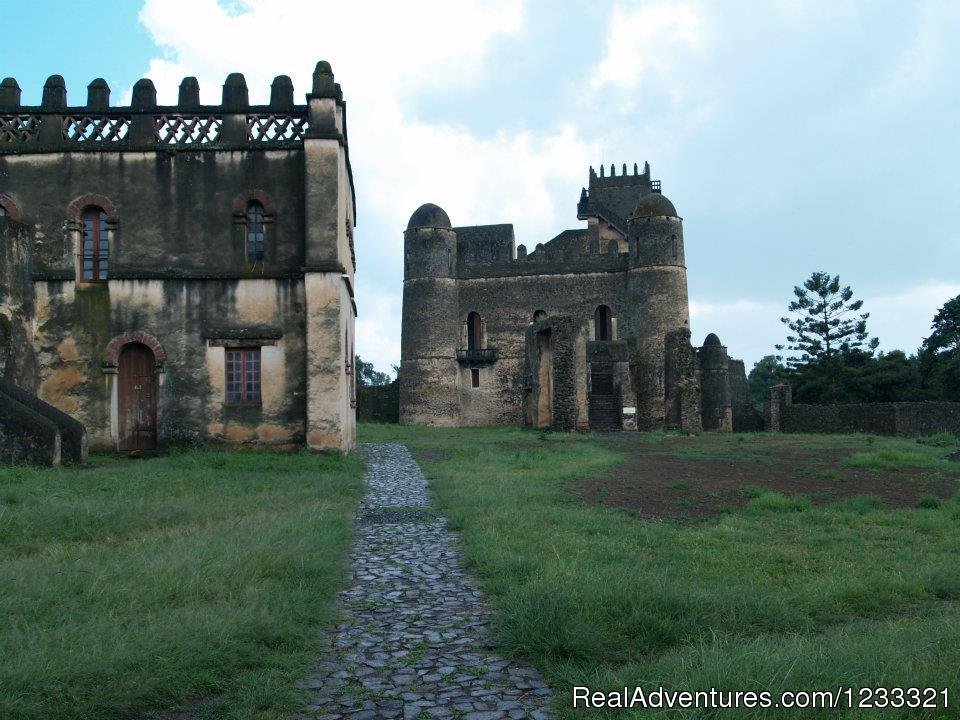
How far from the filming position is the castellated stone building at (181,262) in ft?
53.8

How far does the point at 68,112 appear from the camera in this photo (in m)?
16.9

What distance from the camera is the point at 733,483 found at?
14.1 metres

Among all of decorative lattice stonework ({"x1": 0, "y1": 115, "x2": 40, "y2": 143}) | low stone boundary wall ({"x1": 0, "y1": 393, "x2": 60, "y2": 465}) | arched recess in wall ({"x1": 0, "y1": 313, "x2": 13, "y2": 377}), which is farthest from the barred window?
decorative lattice stonework ({"x1": 0, "y1": 115, "x2": 40, "y2": 143})

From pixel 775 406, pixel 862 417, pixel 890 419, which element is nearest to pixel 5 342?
pixel 890 419

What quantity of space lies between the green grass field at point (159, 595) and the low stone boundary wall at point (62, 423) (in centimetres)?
283

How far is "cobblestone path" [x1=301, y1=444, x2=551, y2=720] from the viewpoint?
430cm

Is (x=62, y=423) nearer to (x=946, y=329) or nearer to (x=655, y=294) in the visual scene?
(x=655, y=294)

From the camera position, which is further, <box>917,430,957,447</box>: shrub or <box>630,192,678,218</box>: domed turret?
<box>630,192,678,218</box>: domed turret

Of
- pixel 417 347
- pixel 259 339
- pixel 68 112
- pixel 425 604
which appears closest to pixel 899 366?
pixel 417 347

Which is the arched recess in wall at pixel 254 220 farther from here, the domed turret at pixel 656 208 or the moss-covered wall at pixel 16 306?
the domed turret at pixel 656 208

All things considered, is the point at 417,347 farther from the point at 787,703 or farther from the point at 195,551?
the point at 787,703

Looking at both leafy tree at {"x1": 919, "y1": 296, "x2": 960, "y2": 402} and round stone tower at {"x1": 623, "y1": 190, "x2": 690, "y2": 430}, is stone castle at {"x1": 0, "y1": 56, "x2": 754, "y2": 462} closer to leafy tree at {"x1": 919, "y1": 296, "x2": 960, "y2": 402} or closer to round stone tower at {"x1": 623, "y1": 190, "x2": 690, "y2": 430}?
round stone tower at {"x1": 623, "y1": 190, "x2": 690, "y2": 430}

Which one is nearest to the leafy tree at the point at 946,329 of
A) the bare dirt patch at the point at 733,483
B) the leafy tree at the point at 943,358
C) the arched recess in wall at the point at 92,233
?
the leafy tree at the point at 943,358

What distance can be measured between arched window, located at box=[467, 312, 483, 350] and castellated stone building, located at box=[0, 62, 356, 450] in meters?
29.3
